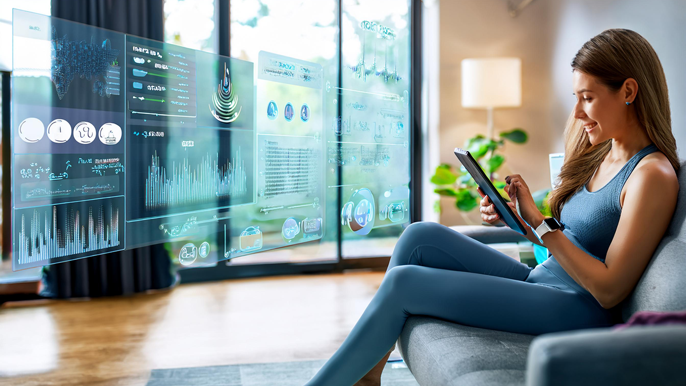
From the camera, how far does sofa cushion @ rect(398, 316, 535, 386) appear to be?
2.92 feet

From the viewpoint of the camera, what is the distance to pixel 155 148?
1645 millimetres

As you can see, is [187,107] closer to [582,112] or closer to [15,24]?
[15,24]

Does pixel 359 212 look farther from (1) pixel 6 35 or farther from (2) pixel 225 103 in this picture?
(1) pixel 6 35

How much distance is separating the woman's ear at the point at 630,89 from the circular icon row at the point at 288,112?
4.21ft

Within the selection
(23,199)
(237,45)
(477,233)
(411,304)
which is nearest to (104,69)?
(23,199)

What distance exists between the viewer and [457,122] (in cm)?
350

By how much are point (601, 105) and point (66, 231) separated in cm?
151

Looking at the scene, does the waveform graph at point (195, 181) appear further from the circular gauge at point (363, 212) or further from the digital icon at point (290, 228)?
the circular gauge at point (363, 212)

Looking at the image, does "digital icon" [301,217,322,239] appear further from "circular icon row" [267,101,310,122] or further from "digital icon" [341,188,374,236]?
"circular icon row" [267,101,310,122]

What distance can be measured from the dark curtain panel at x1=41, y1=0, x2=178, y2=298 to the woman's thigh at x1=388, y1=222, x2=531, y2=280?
198cm

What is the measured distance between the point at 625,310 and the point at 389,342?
54 centimetres

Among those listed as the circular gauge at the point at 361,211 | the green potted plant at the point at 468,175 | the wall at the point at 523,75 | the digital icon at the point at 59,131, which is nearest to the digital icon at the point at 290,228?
the circular gauge at the point at 361,211

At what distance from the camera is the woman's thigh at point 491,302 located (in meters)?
1.11

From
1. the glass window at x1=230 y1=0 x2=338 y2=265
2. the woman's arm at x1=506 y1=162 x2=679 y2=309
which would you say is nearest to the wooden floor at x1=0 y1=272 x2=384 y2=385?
the glass window at x1=230 y1=0 x2=338 y2=265
